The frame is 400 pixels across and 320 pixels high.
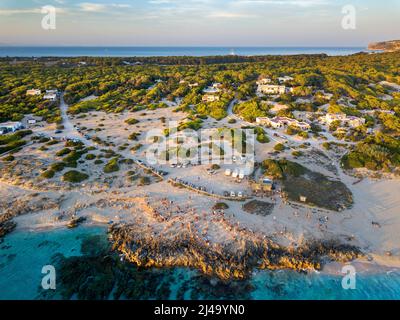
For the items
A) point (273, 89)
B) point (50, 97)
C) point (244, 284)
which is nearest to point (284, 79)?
point (273, 89)

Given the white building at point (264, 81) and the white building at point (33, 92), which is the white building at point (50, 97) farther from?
the white building at point (264, 81)

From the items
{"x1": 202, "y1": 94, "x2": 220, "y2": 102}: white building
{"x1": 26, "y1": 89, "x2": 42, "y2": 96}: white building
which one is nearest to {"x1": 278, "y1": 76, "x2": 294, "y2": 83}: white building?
{"x1": 202, "y1": 94, "x2": 220, "y2": 102}: white building

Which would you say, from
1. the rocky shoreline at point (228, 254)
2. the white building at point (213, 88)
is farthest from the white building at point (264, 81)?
the rocky shoreline at point (228, 254)

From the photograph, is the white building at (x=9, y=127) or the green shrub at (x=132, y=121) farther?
the green shrub at (x=132, y=121)

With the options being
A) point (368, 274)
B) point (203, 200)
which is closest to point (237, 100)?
point (203, 200)

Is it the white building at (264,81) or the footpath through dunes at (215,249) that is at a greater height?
the white building at (264,81)

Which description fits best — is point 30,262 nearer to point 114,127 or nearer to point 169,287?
point 169,287
